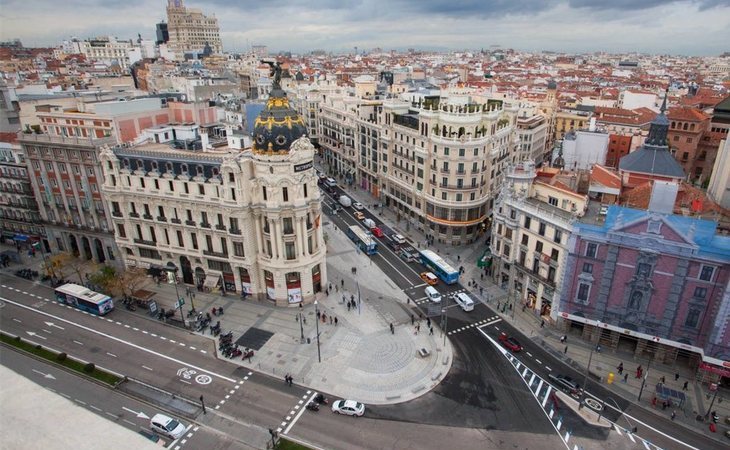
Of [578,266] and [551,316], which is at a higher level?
[578,266]

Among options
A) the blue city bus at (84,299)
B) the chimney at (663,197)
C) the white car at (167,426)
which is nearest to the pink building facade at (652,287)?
the chimney at (663,197)

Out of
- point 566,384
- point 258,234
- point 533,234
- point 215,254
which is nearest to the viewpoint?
point 566,384

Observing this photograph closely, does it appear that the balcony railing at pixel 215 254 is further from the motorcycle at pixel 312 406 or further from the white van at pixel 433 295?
the white van at pixel 433 295

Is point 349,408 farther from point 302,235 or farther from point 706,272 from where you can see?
point 706,272

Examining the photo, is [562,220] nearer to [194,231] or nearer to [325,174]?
[194,231]

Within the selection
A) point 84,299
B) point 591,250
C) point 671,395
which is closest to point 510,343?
point 591,250

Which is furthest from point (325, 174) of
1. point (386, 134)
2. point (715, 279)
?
point (715, 279)
